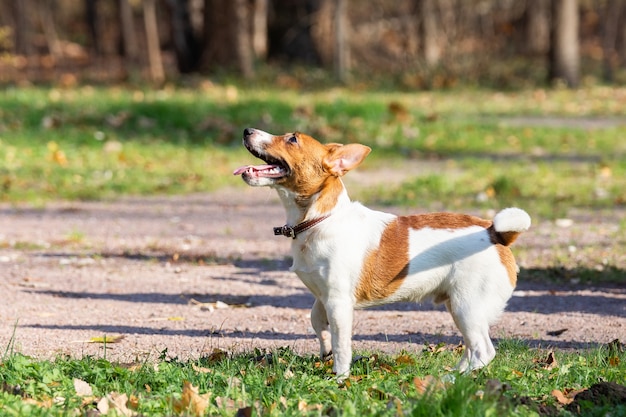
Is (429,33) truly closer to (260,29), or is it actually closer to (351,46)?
(351,46)

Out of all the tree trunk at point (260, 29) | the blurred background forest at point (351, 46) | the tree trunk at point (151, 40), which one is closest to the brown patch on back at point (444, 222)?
the blurred background forest at point (351, 46)

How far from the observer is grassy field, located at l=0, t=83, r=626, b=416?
4512 mm

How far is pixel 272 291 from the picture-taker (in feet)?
25.1

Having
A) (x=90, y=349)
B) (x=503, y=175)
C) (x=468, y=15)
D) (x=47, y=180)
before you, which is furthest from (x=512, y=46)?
(x=90, y=349)

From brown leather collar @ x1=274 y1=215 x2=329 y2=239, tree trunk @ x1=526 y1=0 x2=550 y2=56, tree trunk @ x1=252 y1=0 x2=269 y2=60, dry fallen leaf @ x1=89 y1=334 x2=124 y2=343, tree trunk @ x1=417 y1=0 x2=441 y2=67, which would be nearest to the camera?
brown leather collar @ x1=274 y1=215 x2=329 y2=239

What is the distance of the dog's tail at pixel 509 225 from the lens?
5156 millimetres

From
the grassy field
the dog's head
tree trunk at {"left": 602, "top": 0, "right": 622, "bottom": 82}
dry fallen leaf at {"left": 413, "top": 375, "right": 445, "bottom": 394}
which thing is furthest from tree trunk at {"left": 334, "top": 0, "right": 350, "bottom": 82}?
dry fallen leaf at {"left": 413, "top": 375, "right": 445, "bottom": 394}

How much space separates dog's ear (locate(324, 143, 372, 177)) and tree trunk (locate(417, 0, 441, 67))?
17.8m

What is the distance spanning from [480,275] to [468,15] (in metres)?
19.7

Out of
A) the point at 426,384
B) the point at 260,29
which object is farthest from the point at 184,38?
the point at 426,384

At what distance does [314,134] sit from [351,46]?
10.5 m

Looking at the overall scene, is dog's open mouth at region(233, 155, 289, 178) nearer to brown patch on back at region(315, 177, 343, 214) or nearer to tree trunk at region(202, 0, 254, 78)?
brown patch on back at region(315, 177, 343, 214)

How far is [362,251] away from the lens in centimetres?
519

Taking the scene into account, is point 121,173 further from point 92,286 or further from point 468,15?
point 468,15
